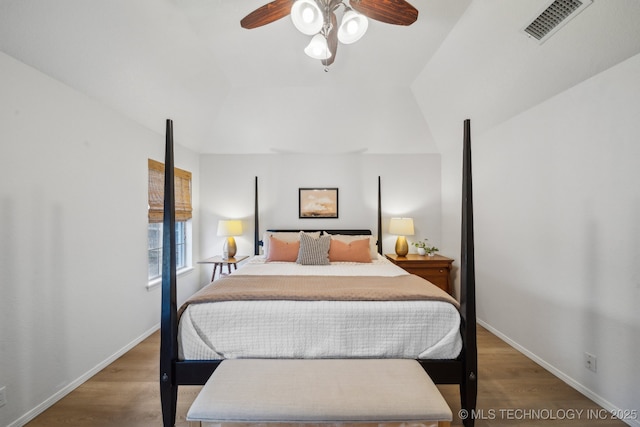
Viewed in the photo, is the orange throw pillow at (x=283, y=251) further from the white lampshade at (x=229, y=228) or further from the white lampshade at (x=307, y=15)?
the white lampshade at (x=307, y=15)

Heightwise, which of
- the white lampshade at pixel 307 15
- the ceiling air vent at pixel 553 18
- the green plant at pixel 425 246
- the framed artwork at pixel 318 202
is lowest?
the green plant at pixel 425 246

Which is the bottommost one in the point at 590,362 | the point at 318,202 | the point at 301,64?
the point at 590,362

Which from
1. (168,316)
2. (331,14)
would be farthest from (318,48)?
(168,316)

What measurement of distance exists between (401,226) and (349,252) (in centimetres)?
103

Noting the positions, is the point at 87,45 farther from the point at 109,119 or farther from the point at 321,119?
the point at 321,119

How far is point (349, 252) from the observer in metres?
3.29

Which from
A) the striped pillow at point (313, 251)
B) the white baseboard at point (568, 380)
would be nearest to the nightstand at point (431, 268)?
the white baseboard at point (568, 380)

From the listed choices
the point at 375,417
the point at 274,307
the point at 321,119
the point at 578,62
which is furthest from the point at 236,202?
the point at 578,62

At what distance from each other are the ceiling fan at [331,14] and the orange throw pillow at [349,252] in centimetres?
214

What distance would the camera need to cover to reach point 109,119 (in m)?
2.40

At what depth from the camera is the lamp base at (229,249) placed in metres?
3.78

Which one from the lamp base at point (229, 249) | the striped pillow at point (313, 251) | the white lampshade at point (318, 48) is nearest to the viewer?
the white lampshade at point (318, 48)

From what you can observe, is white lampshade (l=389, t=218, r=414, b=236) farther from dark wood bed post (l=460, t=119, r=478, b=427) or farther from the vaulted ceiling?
dark wood bed post (l=460, t=119, r=478, b=427)

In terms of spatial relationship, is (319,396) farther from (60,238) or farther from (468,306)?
(60,238)
